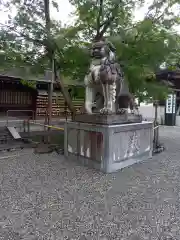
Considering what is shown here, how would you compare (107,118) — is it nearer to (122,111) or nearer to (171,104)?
(122,111)

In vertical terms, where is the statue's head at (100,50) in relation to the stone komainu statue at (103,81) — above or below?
above

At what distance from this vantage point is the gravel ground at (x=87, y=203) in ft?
7.54

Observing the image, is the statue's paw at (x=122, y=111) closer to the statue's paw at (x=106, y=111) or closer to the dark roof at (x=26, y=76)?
the statue's paw at (x=106, y=111)

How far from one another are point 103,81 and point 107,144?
1.37m

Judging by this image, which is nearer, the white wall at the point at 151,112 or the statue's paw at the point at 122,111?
the statue's paw at the point at 122,111

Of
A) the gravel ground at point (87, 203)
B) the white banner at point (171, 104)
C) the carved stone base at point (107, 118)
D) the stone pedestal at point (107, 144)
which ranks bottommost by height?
the gravel ground at point (87, 203)

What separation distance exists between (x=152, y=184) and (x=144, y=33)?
4.25m

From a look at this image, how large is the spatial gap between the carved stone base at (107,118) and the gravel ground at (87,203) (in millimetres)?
1104

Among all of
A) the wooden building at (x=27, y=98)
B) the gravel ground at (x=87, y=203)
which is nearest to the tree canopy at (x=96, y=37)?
the gravel ground at (x=87, y=203)

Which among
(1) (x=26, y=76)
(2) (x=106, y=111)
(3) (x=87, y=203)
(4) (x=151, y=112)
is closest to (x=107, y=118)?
(2) (x=106, y=111)

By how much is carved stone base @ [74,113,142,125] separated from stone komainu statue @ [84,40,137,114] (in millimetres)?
129

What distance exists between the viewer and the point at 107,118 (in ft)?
14.2

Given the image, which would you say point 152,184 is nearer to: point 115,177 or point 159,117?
point 115,177

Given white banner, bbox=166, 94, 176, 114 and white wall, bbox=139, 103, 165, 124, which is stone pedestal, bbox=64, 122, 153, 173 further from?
white wall, bbox=139, 103, 165, 124
